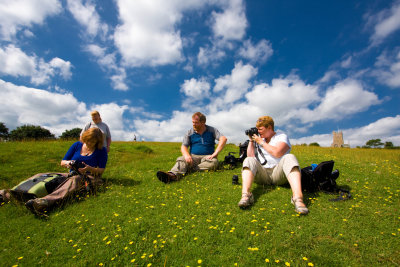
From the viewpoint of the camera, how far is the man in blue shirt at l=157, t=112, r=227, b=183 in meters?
6.50

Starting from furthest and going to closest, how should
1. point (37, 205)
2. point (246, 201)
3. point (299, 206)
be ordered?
point (37, 205) → point (246, 201) → point (299, 206)

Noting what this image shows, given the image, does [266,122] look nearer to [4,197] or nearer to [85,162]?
[85,162]

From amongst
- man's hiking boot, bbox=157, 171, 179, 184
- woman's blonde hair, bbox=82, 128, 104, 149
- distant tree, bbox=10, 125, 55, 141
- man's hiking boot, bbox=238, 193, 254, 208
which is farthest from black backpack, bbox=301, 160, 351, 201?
distant tree, bbox=10, 125, 55, 141

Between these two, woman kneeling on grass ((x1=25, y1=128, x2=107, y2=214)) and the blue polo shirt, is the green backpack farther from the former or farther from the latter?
the blue polo shirt

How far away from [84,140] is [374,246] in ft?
19.7

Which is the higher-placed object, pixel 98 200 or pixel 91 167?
pixel 91 167

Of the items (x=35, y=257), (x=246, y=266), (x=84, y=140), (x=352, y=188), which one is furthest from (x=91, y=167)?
(x=352, y=188)

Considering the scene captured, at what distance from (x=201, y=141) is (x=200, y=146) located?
18cm

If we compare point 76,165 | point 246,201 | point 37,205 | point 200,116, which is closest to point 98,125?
point 76,165

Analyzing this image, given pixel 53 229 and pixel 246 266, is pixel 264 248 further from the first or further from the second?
pixel 53 229

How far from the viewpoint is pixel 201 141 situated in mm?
6742

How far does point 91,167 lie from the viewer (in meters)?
4.95

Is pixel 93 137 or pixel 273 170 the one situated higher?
pixel 93 137

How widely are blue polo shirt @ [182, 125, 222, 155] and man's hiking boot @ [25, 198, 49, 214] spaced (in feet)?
13.1
